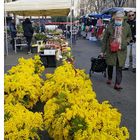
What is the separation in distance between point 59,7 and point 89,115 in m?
11.1

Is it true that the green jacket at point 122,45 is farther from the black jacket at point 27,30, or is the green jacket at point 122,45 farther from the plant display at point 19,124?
the black jacket at point 27,30

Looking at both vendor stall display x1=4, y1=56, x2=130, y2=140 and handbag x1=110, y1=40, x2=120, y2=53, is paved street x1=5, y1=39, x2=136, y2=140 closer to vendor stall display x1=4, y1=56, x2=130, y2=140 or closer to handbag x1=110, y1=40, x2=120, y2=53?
handbag x1=110, y1=40, x2=120, y2=53

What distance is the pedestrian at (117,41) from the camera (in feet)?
28.0

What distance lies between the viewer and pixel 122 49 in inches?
342

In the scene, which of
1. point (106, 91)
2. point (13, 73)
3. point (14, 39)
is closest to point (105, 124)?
point (13, 73)

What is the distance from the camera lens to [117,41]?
853 centimetres

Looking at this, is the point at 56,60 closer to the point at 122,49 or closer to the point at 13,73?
the point at 122,49

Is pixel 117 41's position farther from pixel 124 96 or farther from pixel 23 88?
pixel 23 88

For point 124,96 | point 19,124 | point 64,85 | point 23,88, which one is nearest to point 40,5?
point 124,96

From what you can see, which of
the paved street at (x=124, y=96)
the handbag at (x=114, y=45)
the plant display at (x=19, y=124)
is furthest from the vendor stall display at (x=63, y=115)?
the handbag at (x=114, y=45)

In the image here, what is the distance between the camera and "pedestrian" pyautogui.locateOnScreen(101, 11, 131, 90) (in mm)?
8547

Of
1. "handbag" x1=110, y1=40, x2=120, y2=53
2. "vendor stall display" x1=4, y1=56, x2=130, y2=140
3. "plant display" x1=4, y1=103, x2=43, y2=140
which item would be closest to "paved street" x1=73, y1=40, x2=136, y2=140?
"handbag" x1=110, y1=40, x2=120, y2=53

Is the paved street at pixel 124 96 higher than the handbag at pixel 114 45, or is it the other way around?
the handbag at pixel 114 45

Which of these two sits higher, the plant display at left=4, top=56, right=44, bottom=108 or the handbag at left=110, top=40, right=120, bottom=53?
the handbag at left=110, top=40, right=120, bottom=53
